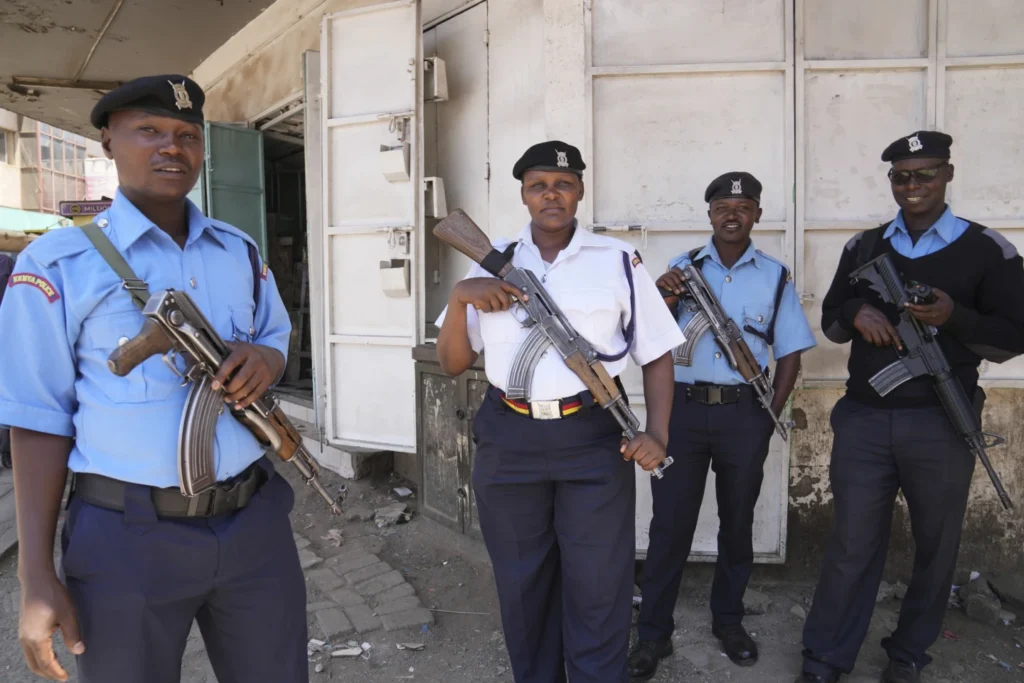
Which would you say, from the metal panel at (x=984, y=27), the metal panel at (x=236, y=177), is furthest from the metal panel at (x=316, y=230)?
the metal panel at (x=984, y=27)

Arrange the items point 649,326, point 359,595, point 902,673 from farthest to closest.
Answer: point 359,595, point 902,673, point 649,326

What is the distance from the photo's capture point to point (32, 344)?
148 cm

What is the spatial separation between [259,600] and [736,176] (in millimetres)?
2431

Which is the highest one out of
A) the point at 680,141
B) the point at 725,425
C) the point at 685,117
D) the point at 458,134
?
the point at 458,134

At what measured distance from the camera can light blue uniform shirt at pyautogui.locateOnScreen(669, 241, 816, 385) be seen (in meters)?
3.12

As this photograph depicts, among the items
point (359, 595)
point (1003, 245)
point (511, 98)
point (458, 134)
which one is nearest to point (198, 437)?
point (359, 595)

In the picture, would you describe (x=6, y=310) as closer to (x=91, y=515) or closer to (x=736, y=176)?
(x=91, y=515)

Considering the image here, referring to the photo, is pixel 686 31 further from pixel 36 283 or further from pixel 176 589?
pixel 176 589

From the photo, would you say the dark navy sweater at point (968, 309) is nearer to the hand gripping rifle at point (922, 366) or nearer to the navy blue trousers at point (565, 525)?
the hand gripping rifle at point (922, 366)

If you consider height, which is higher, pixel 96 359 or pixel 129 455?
pixel 96 359

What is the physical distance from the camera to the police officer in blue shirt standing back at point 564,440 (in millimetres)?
2277

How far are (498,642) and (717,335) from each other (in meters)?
1.74

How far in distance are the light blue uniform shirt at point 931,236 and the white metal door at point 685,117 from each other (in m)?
0.82

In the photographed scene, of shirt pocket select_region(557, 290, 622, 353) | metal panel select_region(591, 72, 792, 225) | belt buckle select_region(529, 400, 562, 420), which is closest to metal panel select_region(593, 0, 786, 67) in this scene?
metal panel select_region(591, 72, 792, 225)
